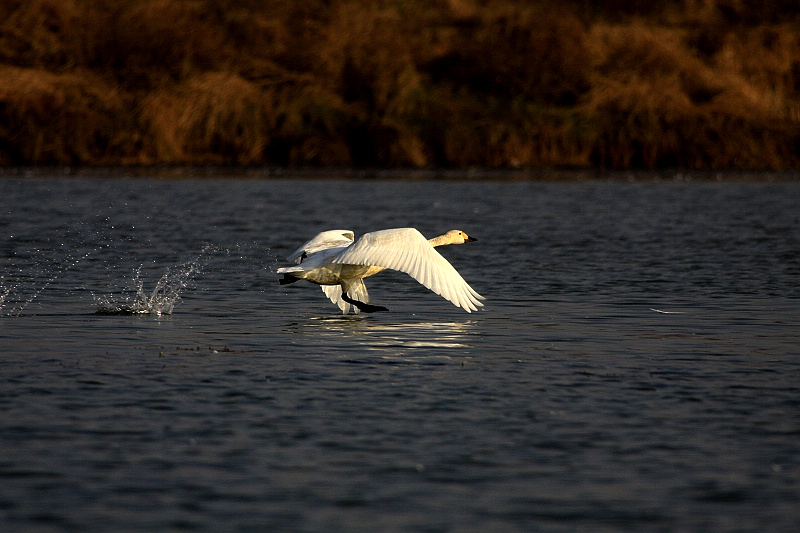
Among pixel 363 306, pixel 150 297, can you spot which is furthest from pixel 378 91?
pixel 363 306

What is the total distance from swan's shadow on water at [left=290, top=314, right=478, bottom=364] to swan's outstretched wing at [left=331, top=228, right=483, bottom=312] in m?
0.34

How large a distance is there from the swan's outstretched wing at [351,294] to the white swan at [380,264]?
0.04ft

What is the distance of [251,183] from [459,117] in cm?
626

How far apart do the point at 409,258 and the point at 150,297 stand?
3.21 metres

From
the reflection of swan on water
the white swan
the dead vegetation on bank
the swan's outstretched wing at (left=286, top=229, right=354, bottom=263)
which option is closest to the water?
the reflection of swan on water

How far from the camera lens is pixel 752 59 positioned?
3728cm

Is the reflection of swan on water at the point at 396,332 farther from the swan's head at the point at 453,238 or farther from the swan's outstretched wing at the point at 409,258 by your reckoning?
the swan's head at the point at 453,238

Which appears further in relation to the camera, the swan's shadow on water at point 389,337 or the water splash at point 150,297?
the water splash at point 150,297

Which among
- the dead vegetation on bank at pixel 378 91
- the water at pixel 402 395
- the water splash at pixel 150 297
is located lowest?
the water at pixel 402 395

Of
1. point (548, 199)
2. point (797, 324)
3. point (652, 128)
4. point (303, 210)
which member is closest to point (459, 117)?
point (652, 128)

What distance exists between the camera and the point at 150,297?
45.6 ft

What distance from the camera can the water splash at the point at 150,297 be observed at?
12.9 meters

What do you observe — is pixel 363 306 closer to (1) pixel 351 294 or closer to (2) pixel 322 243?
(1) pixel 351 294

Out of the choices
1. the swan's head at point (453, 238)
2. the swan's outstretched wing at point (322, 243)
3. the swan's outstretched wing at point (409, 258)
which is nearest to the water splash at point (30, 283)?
the swan's outstretched wing at point (322, 243)
